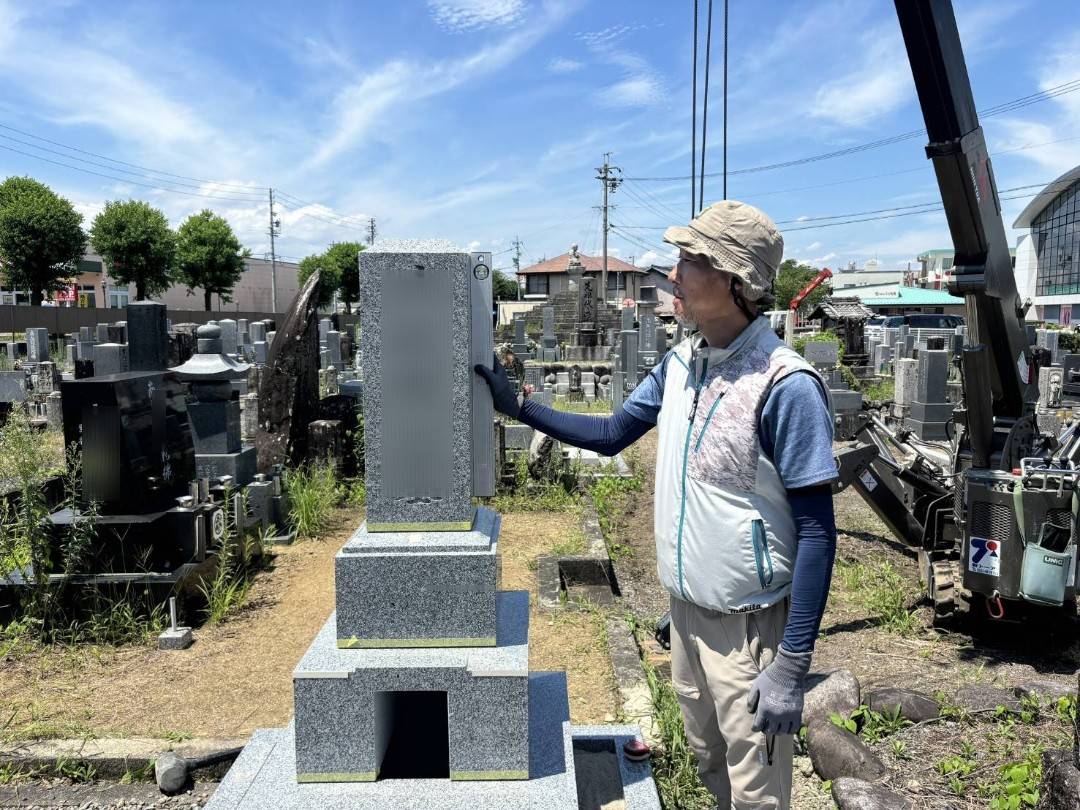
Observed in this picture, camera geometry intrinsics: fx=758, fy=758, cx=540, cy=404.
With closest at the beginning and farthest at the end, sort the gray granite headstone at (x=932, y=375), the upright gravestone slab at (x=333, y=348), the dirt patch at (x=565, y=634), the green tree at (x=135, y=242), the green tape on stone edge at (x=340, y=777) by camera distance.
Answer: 1. the green tape on stone edge at (x=340, y=777)
2. the dirt patch at (x=565, y=634)
3. the gray granite headstone at (x=932, y=375)
4. the upright gravestone slab at (x=333, y=348)
5. the green tree at (x=135, y=242)

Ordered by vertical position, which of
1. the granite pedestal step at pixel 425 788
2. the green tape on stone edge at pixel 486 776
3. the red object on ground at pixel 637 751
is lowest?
the red object on ground at pixel 637 751

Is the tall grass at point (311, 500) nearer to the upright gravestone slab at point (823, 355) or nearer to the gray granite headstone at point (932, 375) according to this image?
the gray granite headstone at point (932, 375)

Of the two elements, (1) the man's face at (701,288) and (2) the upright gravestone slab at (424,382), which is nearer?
(1) the man's face at (701,288)

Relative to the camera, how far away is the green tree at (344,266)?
173 feet

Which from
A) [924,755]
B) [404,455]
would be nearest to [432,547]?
[404,455]

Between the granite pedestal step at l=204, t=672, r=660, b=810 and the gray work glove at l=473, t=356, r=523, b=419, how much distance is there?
1123 millimetres

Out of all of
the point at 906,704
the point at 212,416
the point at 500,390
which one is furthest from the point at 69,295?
the point at 906,704

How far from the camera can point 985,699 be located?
3.53 meters

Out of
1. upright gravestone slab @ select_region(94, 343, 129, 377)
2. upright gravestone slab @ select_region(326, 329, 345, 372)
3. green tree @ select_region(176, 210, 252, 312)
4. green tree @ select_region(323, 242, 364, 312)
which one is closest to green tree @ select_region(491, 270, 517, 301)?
green tree @ select_region(323, 242, 364, 312)

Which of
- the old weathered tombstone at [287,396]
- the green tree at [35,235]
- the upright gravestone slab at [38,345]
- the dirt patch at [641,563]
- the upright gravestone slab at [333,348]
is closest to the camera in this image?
the dirt patch at [641,563]

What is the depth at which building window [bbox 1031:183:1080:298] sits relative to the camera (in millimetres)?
49188

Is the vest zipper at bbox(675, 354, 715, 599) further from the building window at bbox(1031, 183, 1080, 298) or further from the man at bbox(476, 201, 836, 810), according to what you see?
the building window at bbox(1031, 183, 1080, 298)

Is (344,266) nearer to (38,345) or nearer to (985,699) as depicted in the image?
(38,345)

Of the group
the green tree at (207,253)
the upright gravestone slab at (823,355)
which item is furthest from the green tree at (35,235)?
the upright gravestone slab at (823,355)
